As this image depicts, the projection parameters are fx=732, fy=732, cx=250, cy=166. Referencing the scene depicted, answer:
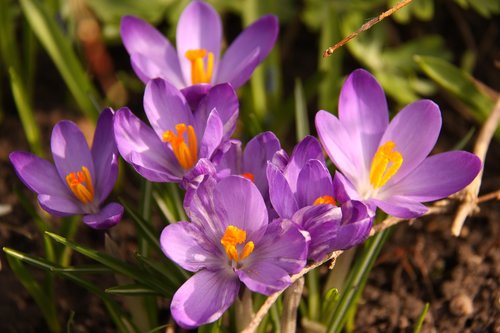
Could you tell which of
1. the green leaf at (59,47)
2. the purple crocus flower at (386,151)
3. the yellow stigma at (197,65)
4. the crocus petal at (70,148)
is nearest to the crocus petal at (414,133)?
the purple crocus flower at (386,151)

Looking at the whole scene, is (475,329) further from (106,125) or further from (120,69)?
(120,69)

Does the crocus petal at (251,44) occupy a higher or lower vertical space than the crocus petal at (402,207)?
higher

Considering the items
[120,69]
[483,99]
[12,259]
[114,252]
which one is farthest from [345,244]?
[120,69]

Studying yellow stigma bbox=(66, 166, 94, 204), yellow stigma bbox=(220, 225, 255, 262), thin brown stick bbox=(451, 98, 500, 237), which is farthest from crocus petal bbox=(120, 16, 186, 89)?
thin brown stick bbox=(451, 98, 500, 237)

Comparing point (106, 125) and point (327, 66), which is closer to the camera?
point (106, 125)

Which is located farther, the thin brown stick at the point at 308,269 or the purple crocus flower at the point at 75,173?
the purple crocus flower at the point at 75,173

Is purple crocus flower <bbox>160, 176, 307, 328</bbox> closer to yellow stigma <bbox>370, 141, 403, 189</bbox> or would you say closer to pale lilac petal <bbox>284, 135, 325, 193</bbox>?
pale lilac petal <bbox>284, 135, 325, 193</bbox>

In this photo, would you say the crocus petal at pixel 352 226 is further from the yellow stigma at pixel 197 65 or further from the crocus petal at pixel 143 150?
the yellow stigma at pixel 197 65
